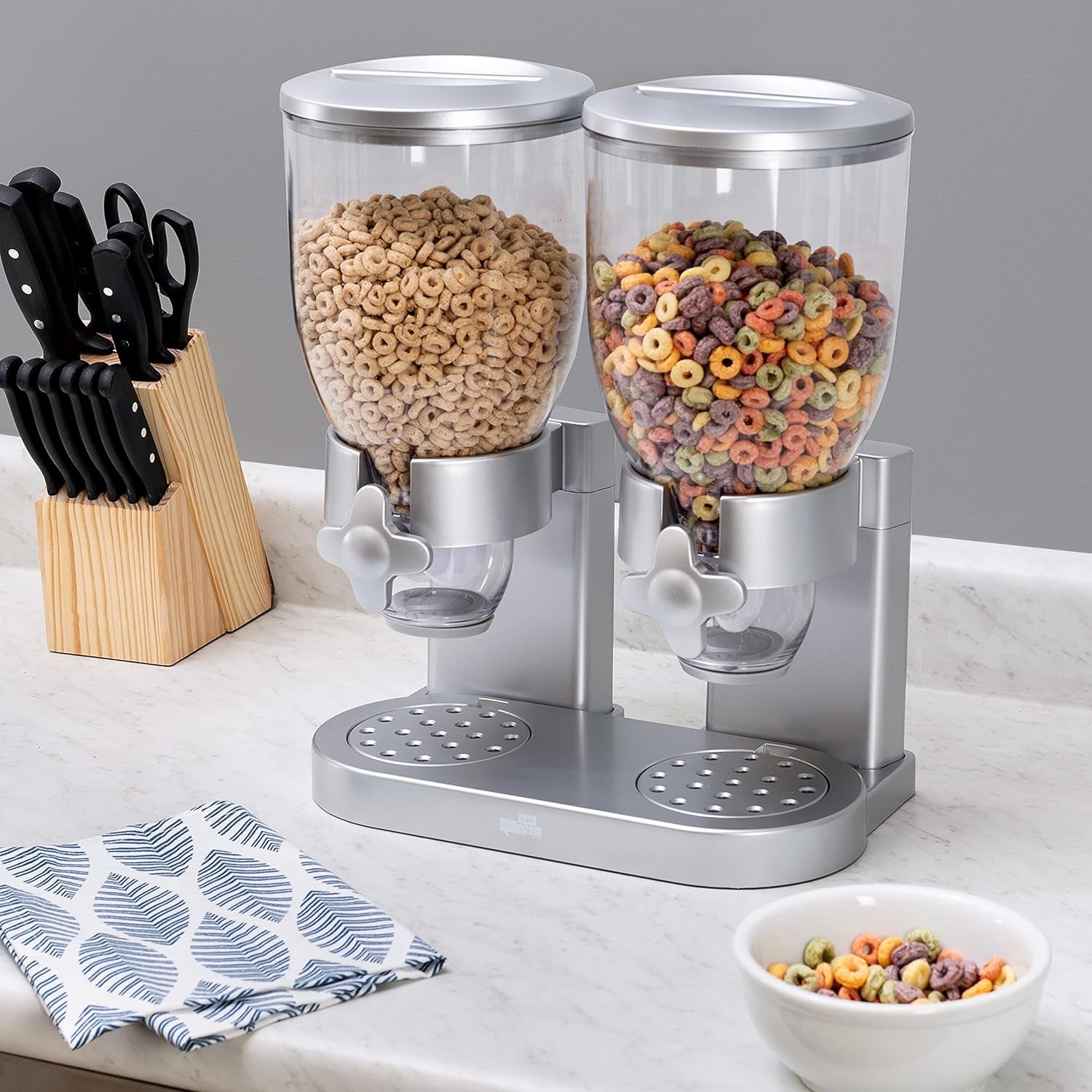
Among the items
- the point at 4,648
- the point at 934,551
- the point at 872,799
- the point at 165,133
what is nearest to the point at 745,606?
the point at 872,799

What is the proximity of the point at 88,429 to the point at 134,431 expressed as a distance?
33 mm

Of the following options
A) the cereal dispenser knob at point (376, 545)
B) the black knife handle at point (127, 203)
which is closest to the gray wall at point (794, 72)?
the black knife handle at point (127, 203)

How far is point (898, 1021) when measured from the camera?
2.14ft

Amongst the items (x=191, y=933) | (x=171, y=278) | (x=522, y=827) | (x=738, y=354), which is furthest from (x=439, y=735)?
(x=171, y=278)

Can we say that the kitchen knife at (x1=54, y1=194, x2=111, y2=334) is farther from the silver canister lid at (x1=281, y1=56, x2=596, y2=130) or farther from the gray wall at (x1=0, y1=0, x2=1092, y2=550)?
the silver canister lid at (x1=281, y1=56, x2=596, y2=130)

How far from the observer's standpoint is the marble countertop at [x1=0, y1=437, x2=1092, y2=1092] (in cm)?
74

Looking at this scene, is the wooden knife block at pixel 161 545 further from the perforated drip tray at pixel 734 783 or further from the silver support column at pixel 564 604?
the perforated drip tray at pixel 734 783

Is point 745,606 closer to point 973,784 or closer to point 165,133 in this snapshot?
point 973,784

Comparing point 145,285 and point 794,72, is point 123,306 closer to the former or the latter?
point 145,285

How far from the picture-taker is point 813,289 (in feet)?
2.62

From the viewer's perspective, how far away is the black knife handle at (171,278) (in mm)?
1216

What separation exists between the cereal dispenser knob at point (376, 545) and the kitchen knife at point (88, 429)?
34cm

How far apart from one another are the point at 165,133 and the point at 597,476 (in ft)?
1.91

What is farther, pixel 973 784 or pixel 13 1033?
pixel 973 784
